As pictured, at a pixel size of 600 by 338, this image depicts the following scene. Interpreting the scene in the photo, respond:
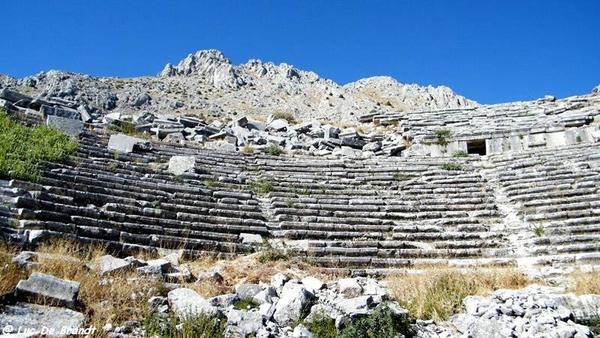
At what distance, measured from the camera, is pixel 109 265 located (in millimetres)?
6395

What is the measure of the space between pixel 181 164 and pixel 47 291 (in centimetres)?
811

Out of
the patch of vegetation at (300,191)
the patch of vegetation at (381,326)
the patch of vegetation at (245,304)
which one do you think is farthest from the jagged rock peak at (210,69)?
the patch of vegetation at (381,326)

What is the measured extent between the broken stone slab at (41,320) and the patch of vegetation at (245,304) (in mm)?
1620

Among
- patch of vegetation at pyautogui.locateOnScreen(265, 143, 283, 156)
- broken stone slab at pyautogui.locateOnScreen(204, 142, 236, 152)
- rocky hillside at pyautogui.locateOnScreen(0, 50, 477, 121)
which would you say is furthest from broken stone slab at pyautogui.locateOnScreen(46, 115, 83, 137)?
rocky hillside at pyautogui.locateOnScreen(0, 50, 477, 121)

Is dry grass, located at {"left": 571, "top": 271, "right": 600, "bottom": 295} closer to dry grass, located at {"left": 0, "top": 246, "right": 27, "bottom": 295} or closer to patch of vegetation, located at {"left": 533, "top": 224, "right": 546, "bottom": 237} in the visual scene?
patch of vegetation, located at {"left": 533, "top": 224, "right": 546, "bottom": 237}

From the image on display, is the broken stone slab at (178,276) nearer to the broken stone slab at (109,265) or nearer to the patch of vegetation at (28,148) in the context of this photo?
the broken stone slab at (109,265)

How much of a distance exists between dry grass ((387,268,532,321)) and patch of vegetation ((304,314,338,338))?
1158mm

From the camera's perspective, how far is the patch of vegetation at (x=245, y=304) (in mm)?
5516

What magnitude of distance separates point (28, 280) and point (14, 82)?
30767mm

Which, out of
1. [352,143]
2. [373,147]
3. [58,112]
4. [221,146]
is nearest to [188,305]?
[221,146]

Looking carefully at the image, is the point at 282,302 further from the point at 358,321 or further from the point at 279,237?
the point at 279,237

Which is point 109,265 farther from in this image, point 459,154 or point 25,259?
point 459,154

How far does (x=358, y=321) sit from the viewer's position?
16.3ft

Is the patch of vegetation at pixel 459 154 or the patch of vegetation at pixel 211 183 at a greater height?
the patch of vegetation at pixel 459 154
